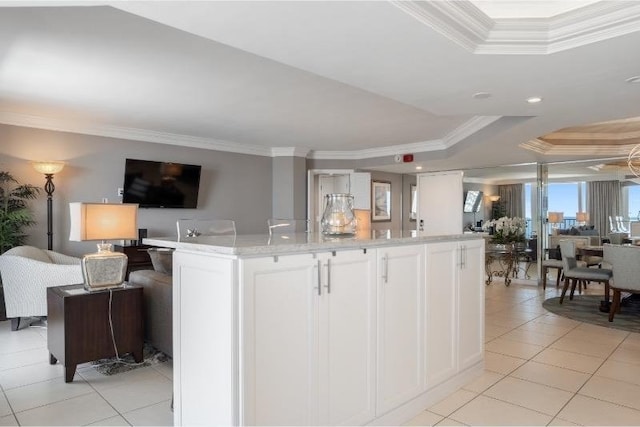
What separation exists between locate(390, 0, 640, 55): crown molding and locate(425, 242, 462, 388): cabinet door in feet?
4.21

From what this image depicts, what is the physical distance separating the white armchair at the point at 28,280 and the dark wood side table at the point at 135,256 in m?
1.08

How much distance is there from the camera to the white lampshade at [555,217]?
691 cm

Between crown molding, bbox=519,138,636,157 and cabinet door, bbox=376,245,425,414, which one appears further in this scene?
crown molding, bbox=519,138,636,157

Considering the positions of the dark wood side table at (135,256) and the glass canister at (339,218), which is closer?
the glass canister at (339,218)

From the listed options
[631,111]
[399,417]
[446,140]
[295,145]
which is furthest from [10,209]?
[631,111]

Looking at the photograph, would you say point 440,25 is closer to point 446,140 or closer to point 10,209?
point 446,140

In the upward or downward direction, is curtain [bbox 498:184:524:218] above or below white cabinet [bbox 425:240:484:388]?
above

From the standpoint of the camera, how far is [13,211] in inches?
186

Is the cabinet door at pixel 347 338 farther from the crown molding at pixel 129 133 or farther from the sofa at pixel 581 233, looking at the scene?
the sofa at pixel 581 233

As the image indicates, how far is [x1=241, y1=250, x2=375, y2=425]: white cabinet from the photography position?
1.69m

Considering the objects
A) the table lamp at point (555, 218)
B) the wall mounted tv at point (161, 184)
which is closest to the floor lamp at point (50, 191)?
the wall mounted tv at point (161, 184)

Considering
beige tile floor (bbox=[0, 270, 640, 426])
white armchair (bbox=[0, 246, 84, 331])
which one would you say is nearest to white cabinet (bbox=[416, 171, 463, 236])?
beige tile floor (bbox=[0, 270, 640, 426])

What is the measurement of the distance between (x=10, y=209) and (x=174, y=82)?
2.81m

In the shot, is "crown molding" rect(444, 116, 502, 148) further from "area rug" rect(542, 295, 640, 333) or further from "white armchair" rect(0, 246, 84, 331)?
"white armchair" rect(0, 246, 84, 331)
